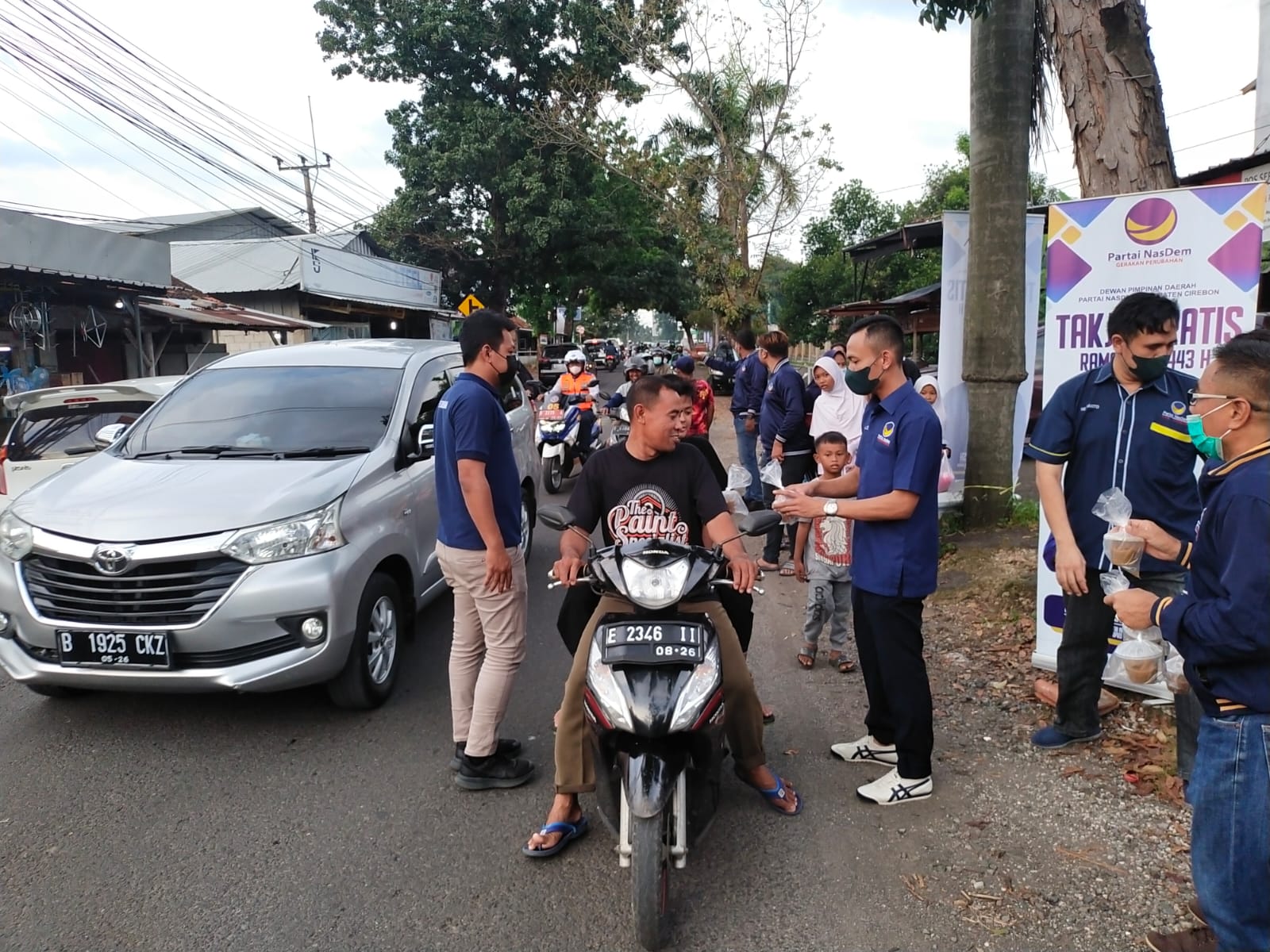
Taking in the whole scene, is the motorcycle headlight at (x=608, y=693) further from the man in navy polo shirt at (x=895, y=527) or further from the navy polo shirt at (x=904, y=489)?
the navy polo shirt at (x=904, y=489)

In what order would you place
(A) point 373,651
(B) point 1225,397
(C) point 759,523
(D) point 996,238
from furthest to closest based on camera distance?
(D) point 996,238 → (A) point 373,651 → (C) point 759,523 → (B) point 1225,397

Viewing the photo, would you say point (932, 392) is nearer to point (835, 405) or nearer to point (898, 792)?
point (835, 405)

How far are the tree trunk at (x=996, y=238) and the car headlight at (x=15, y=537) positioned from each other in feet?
20.2

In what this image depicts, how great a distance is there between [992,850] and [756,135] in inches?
674

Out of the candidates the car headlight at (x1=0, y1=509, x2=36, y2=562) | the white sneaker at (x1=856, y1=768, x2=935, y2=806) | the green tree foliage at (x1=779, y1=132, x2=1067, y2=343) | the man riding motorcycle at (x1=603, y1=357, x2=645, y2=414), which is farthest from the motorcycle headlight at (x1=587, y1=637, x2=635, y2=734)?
the green tree foliage at (x1=779, y1=132, x2=1067, y2=343)

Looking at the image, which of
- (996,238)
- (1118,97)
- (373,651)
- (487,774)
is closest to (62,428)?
(373,651)

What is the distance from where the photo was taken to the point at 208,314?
1611 centimetres

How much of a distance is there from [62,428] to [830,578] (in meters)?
5.95

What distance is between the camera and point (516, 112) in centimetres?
2759

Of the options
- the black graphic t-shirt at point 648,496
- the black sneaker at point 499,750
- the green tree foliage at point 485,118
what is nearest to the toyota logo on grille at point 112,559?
the black sneaker at point 499,750

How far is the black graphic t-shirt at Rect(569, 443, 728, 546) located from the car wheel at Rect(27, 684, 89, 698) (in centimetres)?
289

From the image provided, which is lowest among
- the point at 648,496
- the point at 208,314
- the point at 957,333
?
the point at 648,496

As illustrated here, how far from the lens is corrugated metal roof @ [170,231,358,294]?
22.5 m

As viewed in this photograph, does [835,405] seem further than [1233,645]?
Yes
